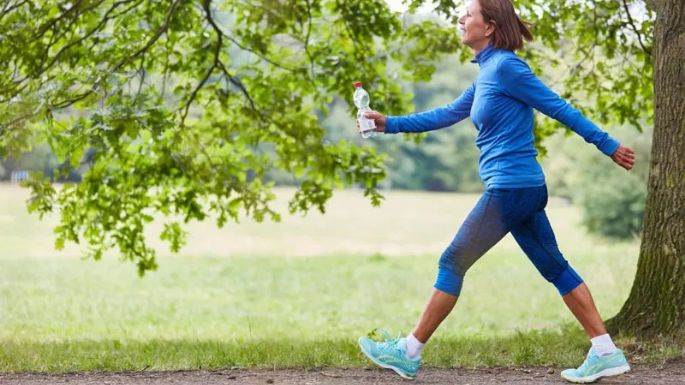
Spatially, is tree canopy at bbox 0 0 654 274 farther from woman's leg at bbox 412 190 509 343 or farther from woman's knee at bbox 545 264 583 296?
woman's leg at bbox 412 190 509 343

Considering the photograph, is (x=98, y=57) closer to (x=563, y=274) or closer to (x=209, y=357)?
(x=209, y=357)

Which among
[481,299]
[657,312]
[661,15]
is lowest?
[481,299]

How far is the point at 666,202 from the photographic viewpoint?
246 inches

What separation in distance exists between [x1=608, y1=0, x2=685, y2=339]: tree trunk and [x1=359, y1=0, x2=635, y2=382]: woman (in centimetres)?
125

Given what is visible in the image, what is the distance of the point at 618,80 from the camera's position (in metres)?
10.3

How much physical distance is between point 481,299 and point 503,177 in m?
15.2

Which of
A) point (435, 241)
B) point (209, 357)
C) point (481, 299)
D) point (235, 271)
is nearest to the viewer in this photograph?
point (209, 357)

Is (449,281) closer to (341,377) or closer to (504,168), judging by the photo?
(504,168)

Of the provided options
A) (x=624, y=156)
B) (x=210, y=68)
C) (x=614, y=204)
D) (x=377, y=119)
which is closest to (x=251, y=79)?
(x=210, y=68)

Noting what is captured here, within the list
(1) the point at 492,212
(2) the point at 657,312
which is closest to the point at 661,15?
(2) the point at 657,312

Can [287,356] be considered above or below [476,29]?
below

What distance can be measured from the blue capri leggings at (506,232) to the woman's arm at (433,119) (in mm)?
523

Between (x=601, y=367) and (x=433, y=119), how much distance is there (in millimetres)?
1572

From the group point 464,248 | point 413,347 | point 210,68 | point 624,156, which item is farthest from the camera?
point 210,68
